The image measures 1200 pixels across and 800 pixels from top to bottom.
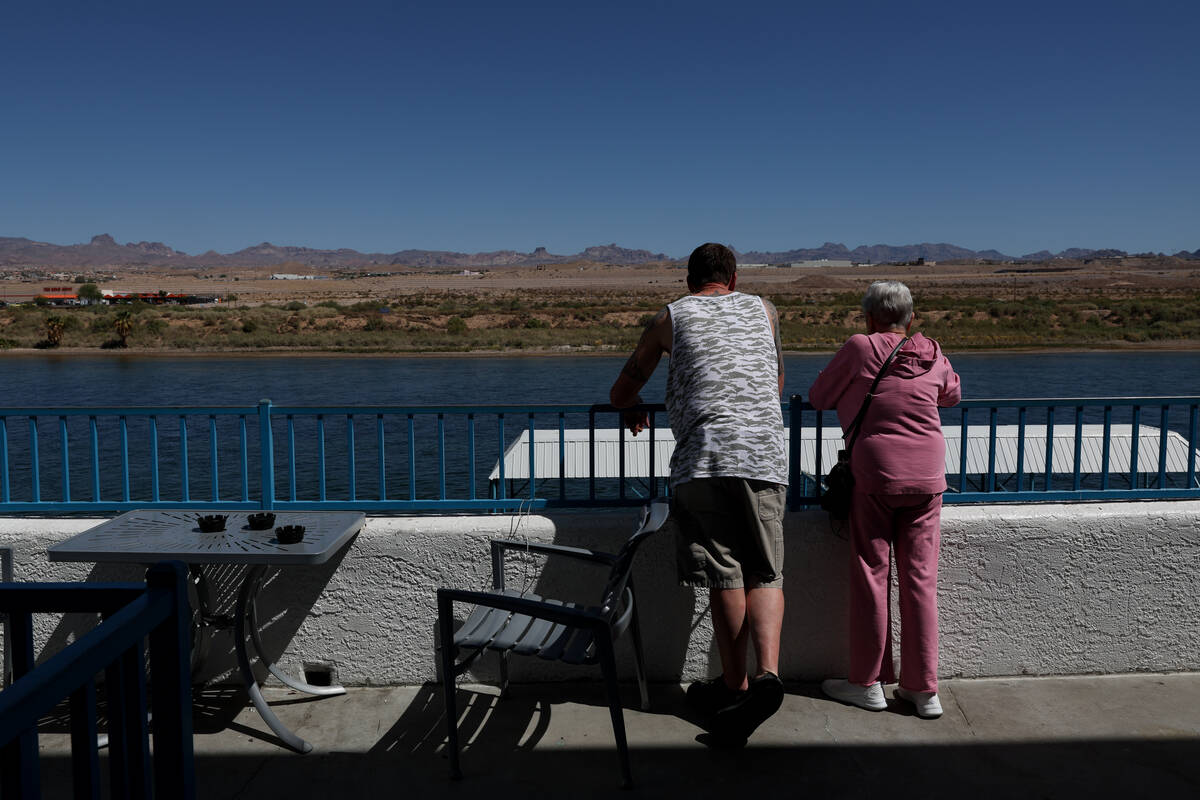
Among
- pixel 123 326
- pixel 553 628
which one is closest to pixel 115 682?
pixel 553 628

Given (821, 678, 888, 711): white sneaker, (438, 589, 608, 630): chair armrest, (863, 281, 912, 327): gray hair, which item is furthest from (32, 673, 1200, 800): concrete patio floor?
(863, 281, 912, 327): gray hair

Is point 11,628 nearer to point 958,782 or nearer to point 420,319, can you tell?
point 958,782

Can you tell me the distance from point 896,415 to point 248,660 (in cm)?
267

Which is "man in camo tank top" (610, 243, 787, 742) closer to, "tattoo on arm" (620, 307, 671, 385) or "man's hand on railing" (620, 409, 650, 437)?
"tattoo on arm" (620, 307, 671, 385)

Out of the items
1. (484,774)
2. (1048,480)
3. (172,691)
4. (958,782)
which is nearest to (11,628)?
(172,691)

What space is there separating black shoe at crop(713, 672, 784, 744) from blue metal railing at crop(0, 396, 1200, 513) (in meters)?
0.96

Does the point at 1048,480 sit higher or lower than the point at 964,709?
higher

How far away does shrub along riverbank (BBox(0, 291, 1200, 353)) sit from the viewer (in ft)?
207

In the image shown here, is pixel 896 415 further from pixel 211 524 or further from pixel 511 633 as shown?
pixel 211 524

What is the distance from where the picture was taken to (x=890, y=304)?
3.91m

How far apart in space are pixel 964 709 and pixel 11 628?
3512 millimetres

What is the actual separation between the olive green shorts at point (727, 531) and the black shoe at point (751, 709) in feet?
1.16

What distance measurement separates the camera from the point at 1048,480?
181 inches

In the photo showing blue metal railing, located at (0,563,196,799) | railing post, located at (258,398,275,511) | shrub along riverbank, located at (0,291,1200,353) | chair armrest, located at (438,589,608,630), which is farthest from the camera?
shrub along riverbank, located at (0,291,1200,353)
